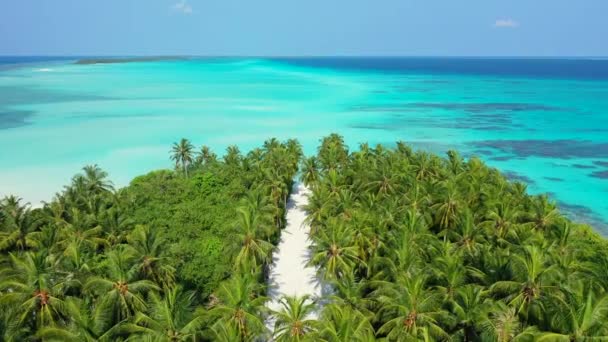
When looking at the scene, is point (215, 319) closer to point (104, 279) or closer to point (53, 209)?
point (104, 279)

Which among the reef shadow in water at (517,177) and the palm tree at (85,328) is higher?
the palm tree at (85,328)

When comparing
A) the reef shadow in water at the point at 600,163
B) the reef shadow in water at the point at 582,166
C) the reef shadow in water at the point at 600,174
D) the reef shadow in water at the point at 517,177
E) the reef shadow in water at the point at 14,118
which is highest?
the reef shadow in water at the point at 14,118

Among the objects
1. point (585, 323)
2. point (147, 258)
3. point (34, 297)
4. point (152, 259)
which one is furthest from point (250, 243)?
point (585, 323)

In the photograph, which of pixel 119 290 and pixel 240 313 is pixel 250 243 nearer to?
pixel 240 313

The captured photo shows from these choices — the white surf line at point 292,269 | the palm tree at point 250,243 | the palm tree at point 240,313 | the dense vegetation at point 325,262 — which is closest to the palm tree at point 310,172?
the dense vegetation at point 325,262

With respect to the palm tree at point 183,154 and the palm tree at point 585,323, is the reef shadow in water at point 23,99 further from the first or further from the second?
the palm tree at point 585,323

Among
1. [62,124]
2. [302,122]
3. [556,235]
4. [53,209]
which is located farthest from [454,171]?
[62,124]
